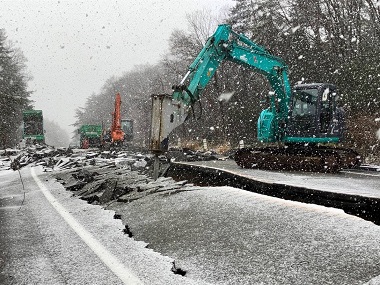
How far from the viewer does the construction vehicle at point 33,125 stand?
146 ft

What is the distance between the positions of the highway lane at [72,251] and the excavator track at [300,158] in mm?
7644

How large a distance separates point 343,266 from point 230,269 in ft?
3.78

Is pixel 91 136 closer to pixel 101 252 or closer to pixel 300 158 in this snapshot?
pixel 300 158

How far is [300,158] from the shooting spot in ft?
44.0

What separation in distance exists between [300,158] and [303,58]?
53.5ft

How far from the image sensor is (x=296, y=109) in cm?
1412

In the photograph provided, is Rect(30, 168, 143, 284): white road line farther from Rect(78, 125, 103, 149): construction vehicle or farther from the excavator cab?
Rect(78, 125, 103, 149): construction vehicle

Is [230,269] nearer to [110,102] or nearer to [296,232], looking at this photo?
[296,232]

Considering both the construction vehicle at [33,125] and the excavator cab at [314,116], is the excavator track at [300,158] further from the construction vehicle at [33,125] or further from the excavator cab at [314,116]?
the construction vehicle at [33,125]

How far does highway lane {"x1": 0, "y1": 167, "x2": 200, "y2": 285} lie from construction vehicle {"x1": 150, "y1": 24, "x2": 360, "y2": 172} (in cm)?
519

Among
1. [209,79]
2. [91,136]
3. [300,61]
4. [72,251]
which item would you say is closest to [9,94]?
[91,136]

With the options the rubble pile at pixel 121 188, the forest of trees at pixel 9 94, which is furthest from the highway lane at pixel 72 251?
the forest of trees at pixel 9 94

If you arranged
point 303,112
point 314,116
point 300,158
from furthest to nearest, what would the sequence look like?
point 303,112 → point 314,116 → point 300,158

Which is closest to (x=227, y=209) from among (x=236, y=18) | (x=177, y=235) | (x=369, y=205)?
(x=177, y=235)
